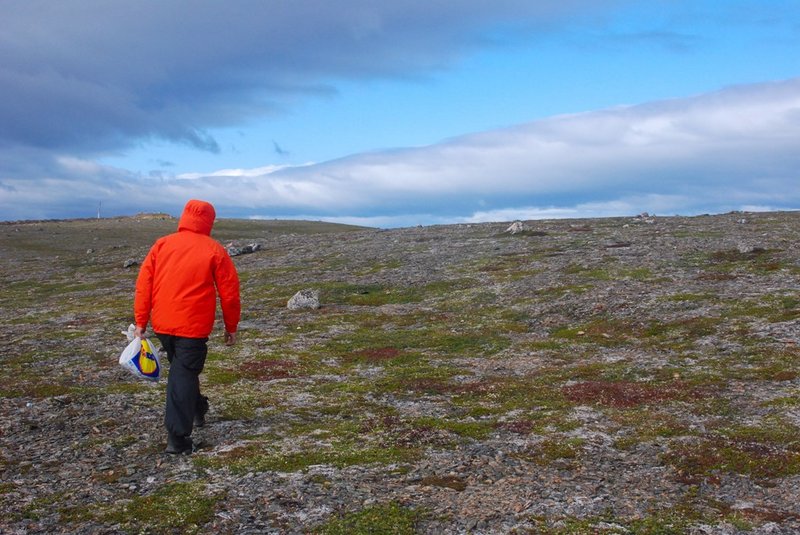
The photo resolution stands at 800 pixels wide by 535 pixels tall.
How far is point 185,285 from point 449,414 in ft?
24.9

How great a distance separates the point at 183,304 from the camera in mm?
14148

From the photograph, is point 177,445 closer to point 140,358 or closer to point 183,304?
point 140,358

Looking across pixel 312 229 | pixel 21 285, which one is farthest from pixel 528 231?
pixel 312 229

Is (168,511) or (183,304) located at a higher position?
(183,304)

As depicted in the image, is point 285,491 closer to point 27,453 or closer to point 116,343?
point 27,453

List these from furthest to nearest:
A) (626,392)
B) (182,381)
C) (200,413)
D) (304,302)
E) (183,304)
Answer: (304,302) → (626,392) → (200,413) → (182,381) → (183,304)

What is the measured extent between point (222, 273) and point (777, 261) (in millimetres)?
35876

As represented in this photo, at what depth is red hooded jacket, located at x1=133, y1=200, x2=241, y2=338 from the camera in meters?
14.2

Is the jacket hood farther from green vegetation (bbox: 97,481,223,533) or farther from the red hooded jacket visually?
green vegetation (bbox: 97,481,223,533)

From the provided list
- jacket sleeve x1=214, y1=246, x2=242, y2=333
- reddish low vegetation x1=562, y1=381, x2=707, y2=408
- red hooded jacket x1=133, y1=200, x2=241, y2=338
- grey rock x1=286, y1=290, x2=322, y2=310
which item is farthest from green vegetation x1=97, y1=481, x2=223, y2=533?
grey rock x1=286, y1=290, x2=322, y2=310

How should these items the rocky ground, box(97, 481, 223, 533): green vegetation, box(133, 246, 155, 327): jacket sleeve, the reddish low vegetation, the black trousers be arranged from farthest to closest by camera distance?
1. the reddish low vegetation
2. box(133, 246, 155, 327): jacket sleeve
3. the black trousers
4. the rocky ground
5. box(97, 481, 223, 533): green vegetation

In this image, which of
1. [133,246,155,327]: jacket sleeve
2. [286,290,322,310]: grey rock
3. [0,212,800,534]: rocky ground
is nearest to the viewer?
[0,212,800,534]: rocky ground

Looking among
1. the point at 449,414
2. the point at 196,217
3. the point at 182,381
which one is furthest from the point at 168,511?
the point at 449,414

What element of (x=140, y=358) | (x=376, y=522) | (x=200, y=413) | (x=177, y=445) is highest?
(x=140, y=358)
